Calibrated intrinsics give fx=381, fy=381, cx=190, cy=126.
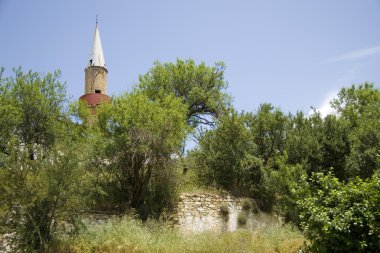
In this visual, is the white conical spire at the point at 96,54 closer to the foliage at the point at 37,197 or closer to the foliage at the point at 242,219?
the foliage at the point at 242,219

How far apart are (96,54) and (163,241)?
29.2m

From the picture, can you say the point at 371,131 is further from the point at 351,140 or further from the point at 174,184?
the point at 174,184

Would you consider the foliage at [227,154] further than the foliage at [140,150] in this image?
Yes

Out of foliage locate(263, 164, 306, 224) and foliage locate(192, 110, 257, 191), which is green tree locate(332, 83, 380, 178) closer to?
foliage locate(263, 164, 306, 224)

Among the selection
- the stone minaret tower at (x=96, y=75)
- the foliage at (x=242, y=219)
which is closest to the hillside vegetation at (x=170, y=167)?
the foliage at (x=242, y=219)

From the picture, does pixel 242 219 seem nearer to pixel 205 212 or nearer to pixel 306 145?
pixel 205 212

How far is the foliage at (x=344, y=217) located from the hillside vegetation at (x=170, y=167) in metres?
0.03

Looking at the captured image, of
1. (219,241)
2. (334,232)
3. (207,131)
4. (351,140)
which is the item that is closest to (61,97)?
(207,131)

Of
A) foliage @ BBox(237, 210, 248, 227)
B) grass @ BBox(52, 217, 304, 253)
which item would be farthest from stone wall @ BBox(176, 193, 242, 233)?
grass @ BBox(52, 217, 304, 253)

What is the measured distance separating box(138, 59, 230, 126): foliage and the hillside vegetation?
0.08m

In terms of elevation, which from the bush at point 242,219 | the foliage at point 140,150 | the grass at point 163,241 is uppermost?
the foliage at point 140,150

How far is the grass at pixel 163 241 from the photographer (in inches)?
443

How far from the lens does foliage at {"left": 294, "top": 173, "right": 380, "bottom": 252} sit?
27.8 feet

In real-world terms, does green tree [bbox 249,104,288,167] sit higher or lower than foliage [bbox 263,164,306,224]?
higher
